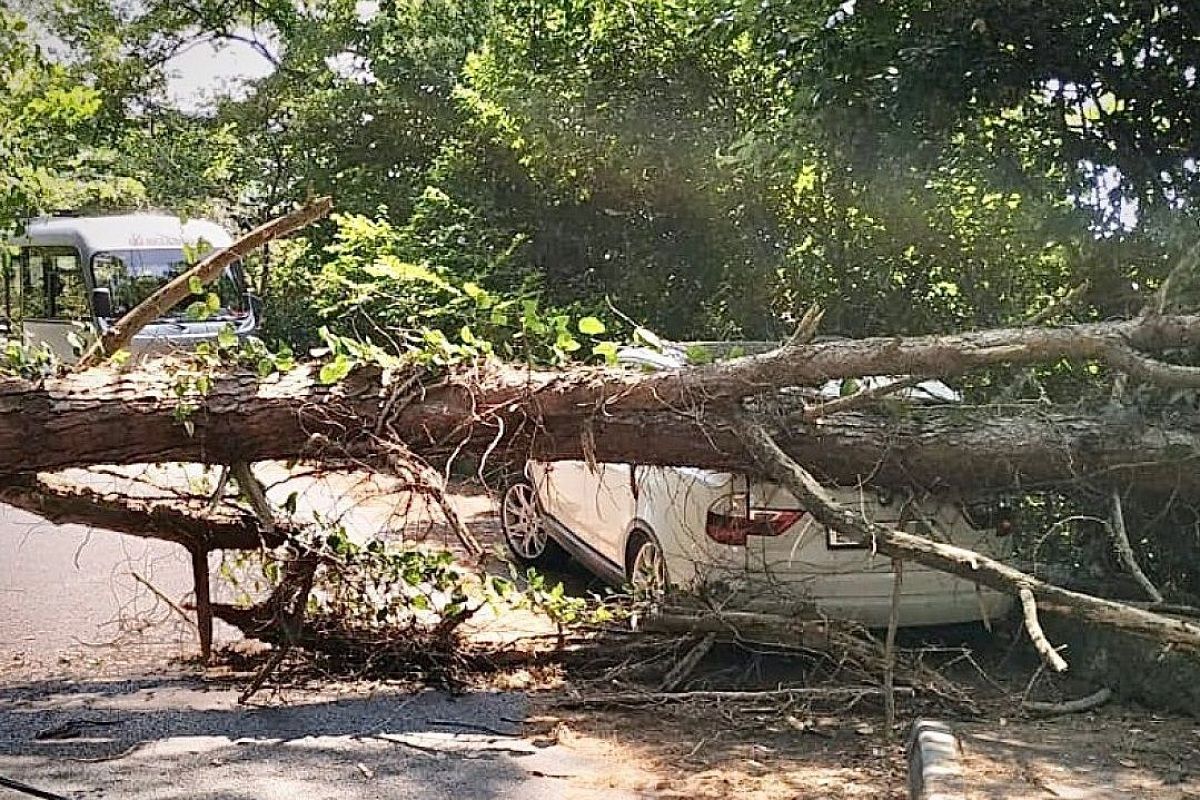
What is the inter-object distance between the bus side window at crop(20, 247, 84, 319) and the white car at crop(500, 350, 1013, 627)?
467 inches

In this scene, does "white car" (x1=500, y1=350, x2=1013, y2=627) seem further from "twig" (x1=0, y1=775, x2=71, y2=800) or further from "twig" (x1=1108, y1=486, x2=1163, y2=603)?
"twig" (x1=0, y1=775, x2=71, y2=800)

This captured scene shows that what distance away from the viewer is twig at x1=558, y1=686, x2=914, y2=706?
5277 mm

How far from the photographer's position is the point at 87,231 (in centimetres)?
1642

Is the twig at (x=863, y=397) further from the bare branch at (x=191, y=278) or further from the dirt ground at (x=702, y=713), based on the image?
the bare branch at (x=191, y=278)

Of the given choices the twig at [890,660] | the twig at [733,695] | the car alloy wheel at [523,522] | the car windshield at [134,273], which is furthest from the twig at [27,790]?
the car windshield at [134,273]

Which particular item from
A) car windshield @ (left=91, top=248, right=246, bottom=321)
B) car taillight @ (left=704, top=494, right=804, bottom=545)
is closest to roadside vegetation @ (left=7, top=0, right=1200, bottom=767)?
car taillight @ (left=704, top=494, right=804, bottom=545)

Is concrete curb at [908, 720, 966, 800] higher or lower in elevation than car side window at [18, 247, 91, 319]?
lower

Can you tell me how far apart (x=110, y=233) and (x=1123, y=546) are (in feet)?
48.3

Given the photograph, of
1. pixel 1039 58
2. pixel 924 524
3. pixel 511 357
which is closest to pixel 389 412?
pixel 511 357

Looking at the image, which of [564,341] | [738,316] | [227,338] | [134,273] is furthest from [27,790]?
[134,273]

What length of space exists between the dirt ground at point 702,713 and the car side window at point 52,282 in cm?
945

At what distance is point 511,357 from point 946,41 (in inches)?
143

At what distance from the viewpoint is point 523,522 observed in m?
5.93

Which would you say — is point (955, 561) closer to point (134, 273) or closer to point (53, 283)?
point (134, 273)
